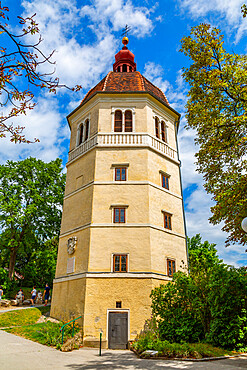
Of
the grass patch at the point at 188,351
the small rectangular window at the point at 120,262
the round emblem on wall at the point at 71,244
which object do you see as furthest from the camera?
the round emblem on wall at the point at 71,244

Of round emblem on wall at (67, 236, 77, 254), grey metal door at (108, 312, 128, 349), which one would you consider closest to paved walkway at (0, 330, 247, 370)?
grey metal door at (108, 312, 128, 349)

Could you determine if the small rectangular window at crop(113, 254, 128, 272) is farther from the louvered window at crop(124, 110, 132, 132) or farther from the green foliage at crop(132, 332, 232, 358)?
the louvered window at crop(124, 110, 132, 132)

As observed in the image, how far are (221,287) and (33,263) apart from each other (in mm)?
21526

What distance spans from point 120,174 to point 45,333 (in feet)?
32.3

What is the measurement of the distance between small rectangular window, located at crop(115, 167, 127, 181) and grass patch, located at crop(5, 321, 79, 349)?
882 centimetres

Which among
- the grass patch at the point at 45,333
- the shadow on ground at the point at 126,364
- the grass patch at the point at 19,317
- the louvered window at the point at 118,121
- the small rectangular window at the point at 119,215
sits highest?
the louvered window at the point at 118,121

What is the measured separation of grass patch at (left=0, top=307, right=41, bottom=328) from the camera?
56.7ft

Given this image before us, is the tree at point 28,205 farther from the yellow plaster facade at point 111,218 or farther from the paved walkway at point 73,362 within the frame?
the paved walkway at point 73,362

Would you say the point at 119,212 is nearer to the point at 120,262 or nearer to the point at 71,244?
the point at 120,262

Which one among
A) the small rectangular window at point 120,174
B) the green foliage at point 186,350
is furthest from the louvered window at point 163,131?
the green foliage at point 186,350

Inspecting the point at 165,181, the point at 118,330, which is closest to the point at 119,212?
the point at 165,181

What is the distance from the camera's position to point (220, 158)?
44.7 feet

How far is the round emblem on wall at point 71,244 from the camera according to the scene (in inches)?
714

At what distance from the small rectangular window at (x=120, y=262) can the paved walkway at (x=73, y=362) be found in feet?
15.5
